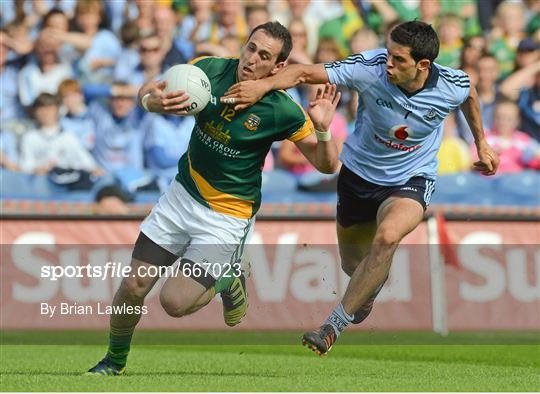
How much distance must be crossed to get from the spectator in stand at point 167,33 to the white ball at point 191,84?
26.3 feet

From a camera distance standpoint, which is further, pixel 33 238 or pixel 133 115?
pixel 133 115

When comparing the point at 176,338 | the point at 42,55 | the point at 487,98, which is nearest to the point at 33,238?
the point at 176,338

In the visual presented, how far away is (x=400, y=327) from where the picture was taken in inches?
526

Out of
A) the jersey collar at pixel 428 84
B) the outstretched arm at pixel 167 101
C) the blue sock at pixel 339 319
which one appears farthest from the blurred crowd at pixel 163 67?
the blue sock at pixel 339 319

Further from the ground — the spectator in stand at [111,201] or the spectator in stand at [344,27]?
the spectator in stand at [344,27]

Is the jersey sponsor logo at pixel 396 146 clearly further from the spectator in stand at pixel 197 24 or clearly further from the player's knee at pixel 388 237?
the spectator in stand at pixel 197 24

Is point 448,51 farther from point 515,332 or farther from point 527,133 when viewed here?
point 515,332

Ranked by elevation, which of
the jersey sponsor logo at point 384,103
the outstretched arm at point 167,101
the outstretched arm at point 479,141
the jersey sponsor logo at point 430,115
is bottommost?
the outstretched arm at point 479,141

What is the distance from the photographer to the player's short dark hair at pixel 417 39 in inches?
348

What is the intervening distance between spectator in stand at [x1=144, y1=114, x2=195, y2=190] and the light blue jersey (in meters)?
6.36

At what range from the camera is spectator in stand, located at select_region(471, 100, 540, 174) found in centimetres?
1617

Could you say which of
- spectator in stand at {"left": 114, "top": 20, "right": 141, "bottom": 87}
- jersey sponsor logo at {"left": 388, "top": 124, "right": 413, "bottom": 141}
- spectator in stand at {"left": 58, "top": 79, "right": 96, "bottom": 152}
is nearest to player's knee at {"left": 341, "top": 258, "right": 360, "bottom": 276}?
jersey sponsor logo at {"left": 388, "top": 124, "right": 413, "bottom": 141}

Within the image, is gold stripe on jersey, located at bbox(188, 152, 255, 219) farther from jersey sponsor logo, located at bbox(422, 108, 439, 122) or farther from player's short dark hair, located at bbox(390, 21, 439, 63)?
player's short dark hair, located at bbox(390, 21, 439, 63)

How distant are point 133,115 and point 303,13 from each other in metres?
3.08
